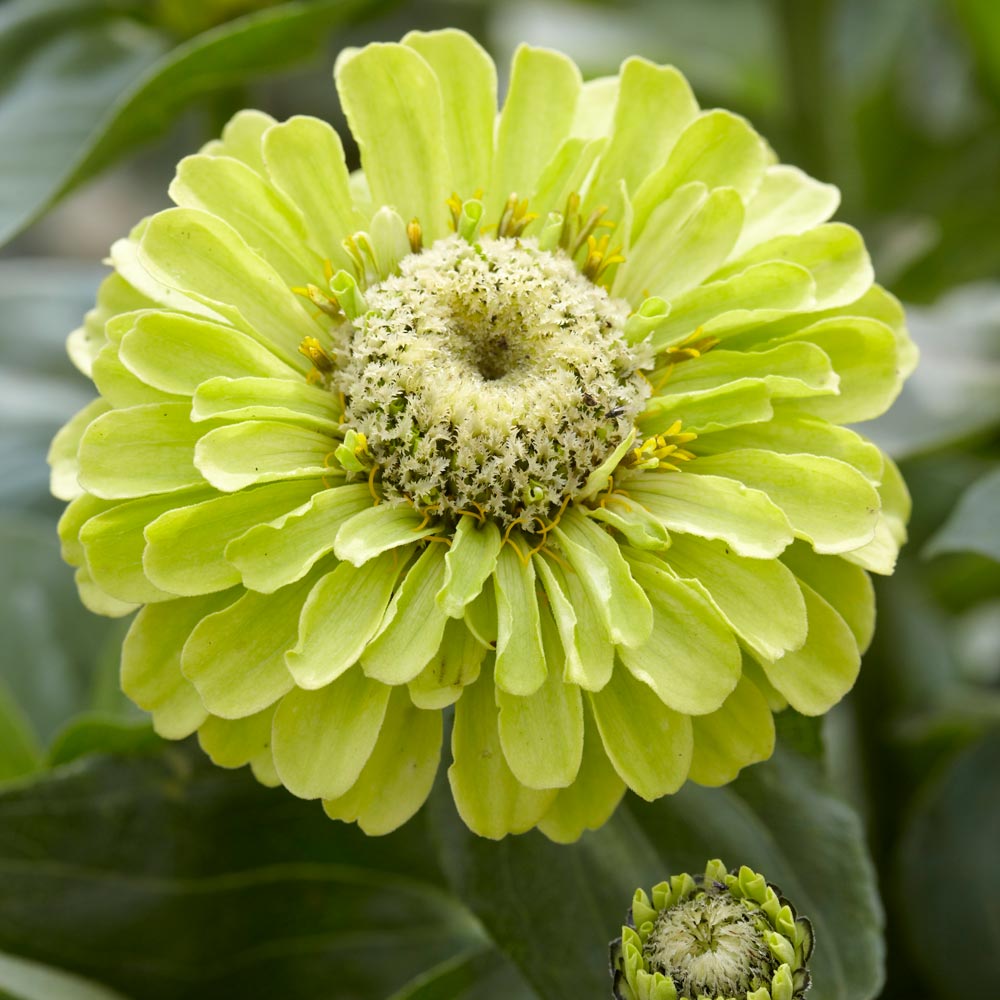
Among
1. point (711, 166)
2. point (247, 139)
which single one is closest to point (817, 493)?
point (711, 166)

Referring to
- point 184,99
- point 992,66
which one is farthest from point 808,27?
point 184,99

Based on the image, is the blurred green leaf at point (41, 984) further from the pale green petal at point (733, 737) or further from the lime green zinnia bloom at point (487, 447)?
the pale green petal at point (733, 737)

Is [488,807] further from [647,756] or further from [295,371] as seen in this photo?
[295,371]

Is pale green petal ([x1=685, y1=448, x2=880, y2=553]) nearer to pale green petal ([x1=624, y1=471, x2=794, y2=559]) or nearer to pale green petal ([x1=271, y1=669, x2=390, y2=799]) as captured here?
pale green petal ([x1=624, y1=471, x2=794, y2=559])

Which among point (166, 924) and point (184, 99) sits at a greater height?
point (184, 99)

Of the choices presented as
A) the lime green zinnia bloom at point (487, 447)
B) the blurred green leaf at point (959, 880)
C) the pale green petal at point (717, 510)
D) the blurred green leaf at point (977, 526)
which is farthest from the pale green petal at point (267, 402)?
the blurred green leaf at point (959, 880)

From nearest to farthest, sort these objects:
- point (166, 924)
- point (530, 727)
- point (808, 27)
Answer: point (530, 727) → point (166, 924) → point (808, 27)
